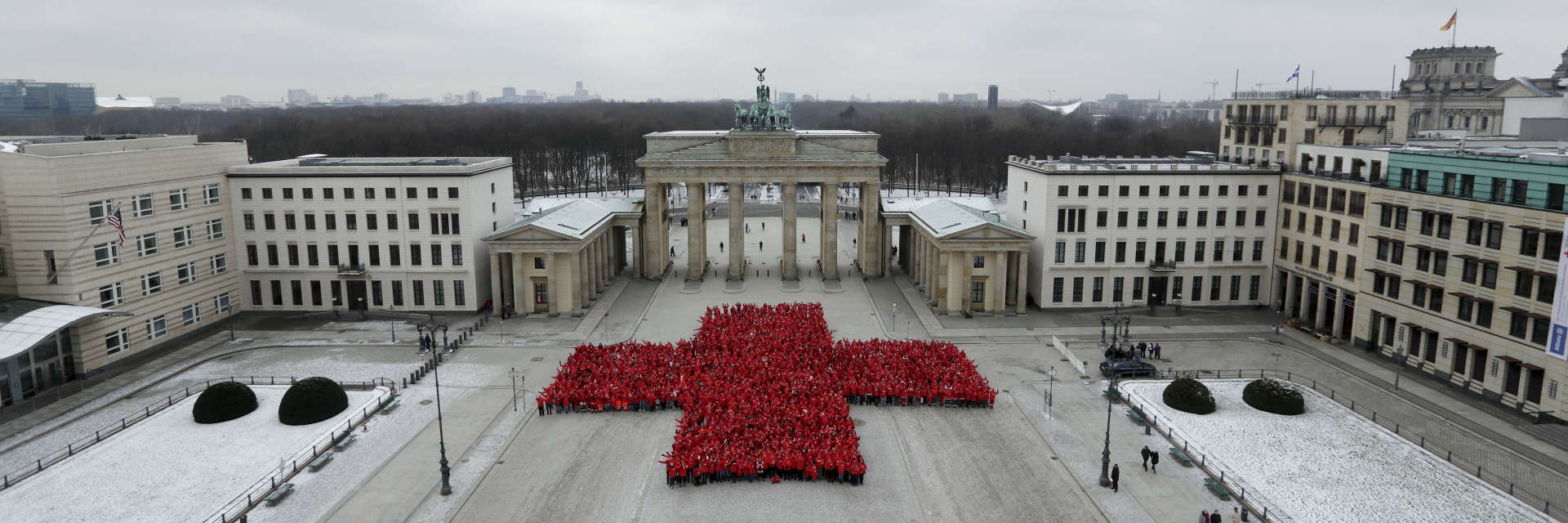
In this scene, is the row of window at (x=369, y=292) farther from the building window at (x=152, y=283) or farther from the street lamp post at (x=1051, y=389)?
the street lamp post at (x=1051, y=389)

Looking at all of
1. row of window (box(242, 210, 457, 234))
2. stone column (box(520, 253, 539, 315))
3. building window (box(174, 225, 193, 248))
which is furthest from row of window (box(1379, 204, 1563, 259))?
building window (box(174, 225, 193, 248))

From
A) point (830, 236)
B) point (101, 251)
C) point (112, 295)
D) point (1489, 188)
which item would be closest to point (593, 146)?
point (830, 236)

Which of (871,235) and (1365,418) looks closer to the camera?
(1365,418)

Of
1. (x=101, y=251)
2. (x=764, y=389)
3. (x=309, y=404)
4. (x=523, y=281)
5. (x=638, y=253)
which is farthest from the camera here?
(x=638, y=253)

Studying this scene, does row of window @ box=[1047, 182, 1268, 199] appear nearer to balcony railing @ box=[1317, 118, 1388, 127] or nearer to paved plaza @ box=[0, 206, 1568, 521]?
balcony railing @ box=[1317, 118, 1388, 127]

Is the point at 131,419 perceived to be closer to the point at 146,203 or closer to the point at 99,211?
the point at 99,211

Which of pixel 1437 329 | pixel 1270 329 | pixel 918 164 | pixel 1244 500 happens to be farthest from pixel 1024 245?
pixel 918 164
